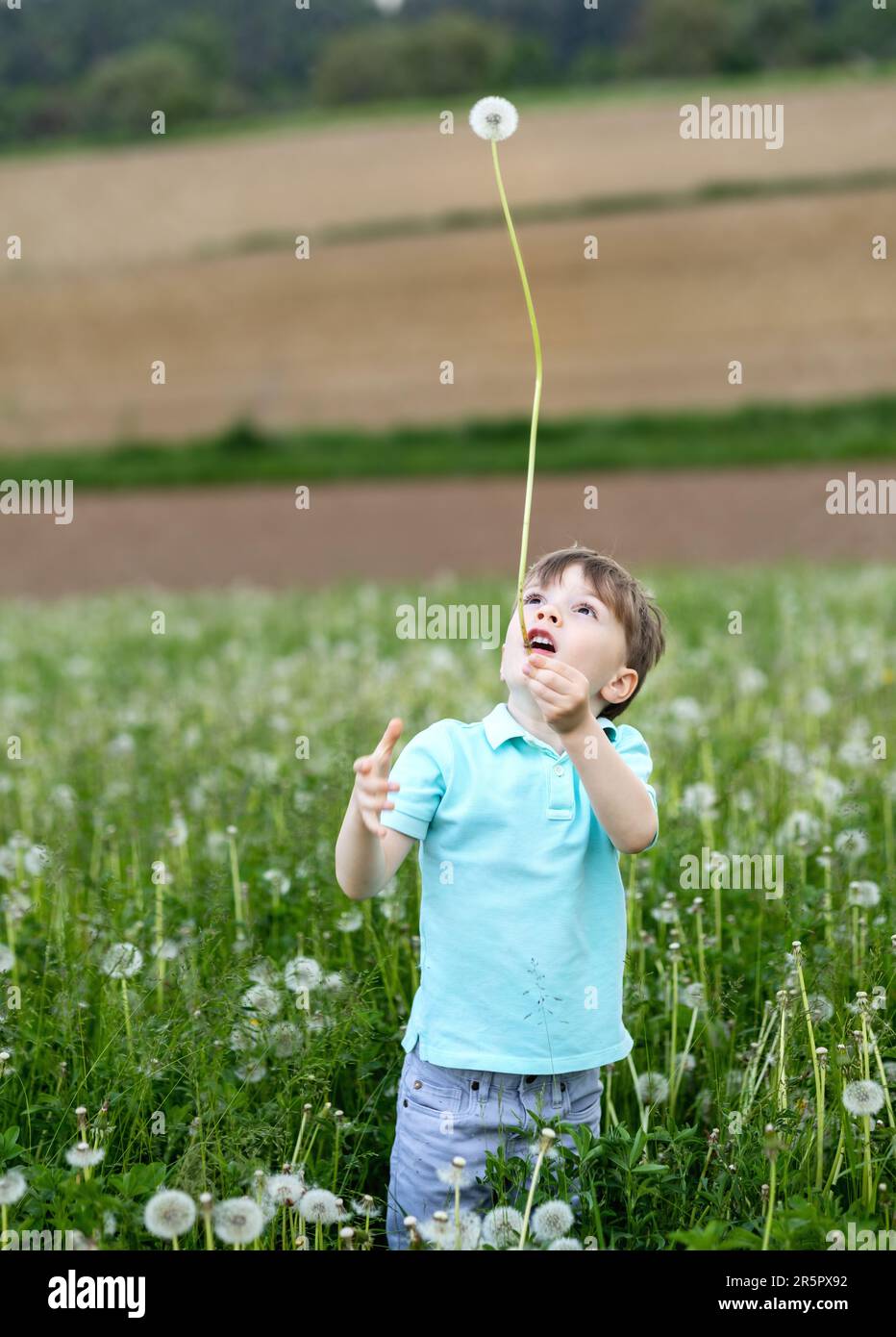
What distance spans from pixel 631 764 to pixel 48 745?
3829mm

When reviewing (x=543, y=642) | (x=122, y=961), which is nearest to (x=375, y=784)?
(x=543, y=642)

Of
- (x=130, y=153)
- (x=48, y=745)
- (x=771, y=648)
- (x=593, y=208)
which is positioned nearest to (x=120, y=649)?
(x=48, y=745)

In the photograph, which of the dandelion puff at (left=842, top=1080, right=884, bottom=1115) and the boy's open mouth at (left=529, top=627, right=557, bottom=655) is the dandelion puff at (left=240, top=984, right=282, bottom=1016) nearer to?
the boy's open mouth at (left=529, top=627, right=557, bottom=655)

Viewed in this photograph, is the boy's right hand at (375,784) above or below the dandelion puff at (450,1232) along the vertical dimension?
above

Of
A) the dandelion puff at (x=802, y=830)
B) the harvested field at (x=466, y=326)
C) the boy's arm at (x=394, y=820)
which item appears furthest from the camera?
the harvested field at (x=466, y=326)

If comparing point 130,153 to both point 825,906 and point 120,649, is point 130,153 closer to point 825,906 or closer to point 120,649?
point 120,649

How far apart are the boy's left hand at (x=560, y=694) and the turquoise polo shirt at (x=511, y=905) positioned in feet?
0.71

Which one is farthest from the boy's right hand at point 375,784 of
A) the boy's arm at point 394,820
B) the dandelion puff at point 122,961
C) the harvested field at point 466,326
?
the harvested field at point 466,326

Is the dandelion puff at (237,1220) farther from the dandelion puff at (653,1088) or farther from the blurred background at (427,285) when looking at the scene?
the blurred background at (427,285)

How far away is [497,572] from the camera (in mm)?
15086

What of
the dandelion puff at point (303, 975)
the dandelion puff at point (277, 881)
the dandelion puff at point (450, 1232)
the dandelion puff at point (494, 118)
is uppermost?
the dandelion puff at point (494, 118)

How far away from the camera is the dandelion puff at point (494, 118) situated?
242 centimetres

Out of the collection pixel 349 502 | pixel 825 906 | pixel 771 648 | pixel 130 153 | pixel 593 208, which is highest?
pixel 130 153

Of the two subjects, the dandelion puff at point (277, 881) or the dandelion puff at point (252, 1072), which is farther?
the dandelion puff at point (277, 881)
